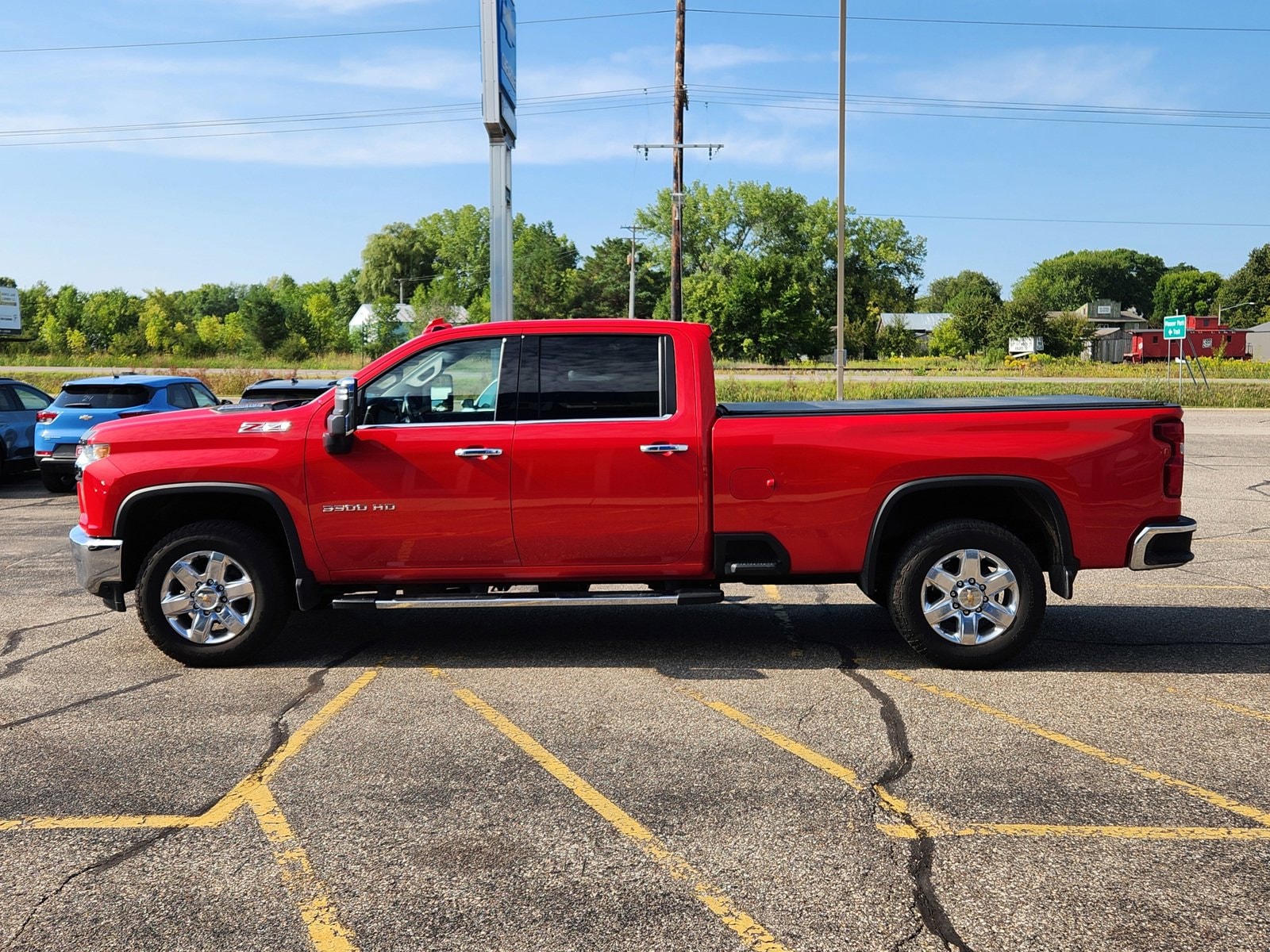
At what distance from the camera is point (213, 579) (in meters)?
6.46

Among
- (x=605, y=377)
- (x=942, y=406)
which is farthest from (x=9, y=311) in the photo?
(x=942, y=406)

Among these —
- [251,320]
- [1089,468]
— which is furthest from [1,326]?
[1089,468]

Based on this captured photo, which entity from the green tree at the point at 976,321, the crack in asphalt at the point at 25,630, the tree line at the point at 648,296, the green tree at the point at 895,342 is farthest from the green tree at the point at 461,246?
the crack in asphalt at the point at 25,630

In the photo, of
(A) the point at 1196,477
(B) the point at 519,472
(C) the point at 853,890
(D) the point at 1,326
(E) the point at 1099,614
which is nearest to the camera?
(C) the point at 853,890

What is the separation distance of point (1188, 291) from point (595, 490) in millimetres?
179834

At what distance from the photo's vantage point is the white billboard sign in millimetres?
78000

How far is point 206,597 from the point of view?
255 inches

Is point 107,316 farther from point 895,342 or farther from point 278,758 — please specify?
point 278,758

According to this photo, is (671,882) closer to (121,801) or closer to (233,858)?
(233,858)

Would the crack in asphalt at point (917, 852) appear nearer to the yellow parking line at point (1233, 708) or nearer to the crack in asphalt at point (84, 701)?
the yellow parking line at point (1233, 708)

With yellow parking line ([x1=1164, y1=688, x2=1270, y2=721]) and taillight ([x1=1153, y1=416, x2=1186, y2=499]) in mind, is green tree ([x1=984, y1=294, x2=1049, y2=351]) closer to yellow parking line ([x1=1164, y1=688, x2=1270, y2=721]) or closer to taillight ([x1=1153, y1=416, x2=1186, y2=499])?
taillight ([x1=1153, y1=416, x2=1186, y2=499])

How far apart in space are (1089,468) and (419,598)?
3869mm

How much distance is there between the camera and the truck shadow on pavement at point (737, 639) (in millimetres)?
6609

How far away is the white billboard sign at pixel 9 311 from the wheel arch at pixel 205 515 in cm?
8267
